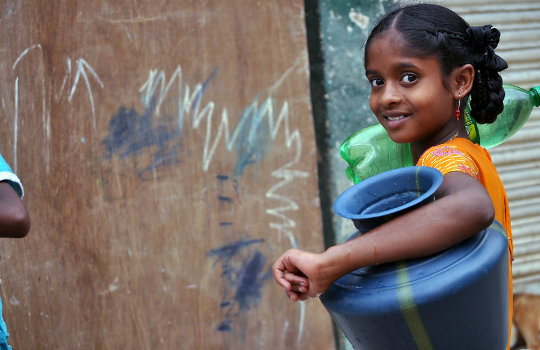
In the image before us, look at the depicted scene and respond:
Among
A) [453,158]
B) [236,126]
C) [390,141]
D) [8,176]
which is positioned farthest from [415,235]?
[236,126]

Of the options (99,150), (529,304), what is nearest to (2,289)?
(99,150)

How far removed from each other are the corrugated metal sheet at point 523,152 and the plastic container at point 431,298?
294cm

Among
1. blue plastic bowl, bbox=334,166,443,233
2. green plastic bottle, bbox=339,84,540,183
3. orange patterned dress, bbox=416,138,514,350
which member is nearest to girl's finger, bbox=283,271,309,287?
blue plastic bowl, bbox=334,166,443,233

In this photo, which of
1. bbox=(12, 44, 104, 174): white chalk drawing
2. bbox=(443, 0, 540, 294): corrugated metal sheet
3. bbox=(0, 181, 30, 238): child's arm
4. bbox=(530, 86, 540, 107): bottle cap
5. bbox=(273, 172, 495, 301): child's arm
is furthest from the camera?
bbox=(443, 0, 540, 294): corrugated metal sheet

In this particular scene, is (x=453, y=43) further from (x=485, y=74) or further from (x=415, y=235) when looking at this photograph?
(x=415, y=235)

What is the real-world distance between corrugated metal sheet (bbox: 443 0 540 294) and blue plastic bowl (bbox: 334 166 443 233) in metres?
2.88

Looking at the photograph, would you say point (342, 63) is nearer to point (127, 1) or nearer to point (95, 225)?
point (127, 1)

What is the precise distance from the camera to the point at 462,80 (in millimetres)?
1378

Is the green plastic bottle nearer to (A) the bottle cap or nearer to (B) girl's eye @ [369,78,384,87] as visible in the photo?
(A) the bottle cap

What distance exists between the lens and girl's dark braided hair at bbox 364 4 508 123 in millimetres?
1306

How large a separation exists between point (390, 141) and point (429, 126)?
373 mm

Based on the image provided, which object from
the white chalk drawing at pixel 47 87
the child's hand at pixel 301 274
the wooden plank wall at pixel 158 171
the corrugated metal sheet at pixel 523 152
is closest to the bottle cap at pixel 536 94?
the child's hand at pixel 301 274

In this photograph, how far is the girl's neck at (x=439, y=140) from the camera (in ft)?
4.48

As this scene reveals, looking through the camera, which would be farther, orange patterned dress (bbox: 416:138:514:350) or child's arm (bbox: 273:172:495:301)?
orange patterned dress (bbox: 416:138:514:350)
